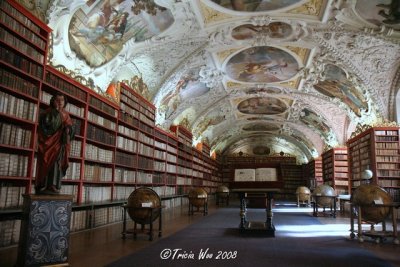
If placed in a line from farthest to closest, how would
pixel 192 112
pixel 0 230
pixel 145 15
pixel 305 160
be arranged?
pixel 305 160
pixel 192 112
pixel 145 15
pixel 0 230

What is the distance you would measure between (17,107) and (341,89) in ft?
47.0

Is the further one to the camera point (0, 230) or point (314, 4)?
point (314, 4)

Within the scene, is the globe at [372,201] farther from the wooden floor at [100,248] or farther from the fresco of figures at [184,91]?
the fresco of figures at [184,91]

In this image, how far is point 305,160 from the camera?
35.7 meters

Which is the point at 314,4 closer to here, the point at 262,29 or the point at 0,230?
the point at 262,29

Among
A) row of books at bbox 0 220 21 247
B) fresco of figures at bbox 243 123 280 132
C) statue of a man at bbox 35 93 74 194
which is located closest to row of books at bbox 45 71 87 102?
statue of a man at bbox 35 93 74 194

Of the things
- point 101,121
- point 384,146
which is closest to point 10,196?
point 101,121

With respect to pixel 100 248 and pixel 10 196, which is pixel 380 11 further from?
pixel 10 196

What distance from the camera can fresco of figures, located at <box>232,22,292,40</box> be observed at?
1175cm

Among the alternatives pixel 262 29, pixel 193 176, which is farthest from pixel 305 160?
pixel 262 29

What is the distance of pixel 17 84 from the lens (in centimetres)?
622

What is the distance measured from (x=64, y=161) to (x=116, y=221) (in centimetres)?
567

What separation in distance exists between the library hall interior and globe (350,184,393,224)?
0.09ft

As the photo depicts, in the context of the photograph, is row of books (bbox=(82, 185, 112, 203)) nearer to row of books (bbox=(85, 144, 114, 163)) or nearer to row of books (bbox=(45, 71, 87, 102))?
row of books (bbox=(85, 144, 114, 163))
